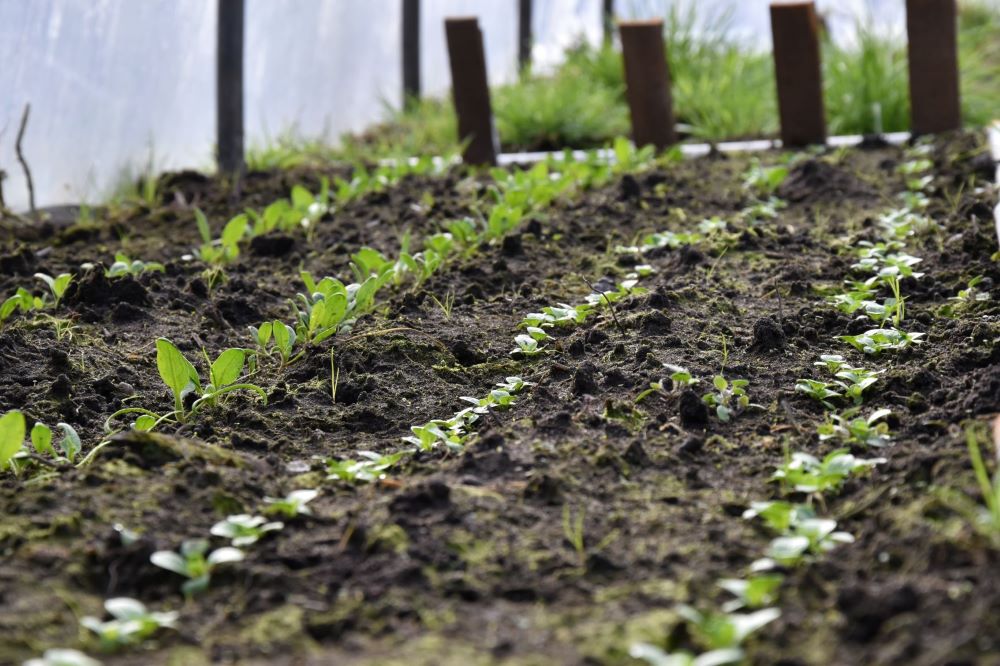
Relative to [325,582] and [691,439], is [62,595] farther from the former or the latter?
[691,439]

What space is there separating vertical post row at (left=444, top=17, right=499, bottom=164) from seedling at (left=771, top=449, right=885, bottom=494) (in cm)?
345

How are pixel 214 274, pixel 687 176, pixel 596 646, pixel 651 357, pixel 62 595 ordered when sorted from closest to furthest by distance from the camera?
pixel 596 646 < pixel 62 595 < pixel 651 357 < pixel 214 274 < pixel 687 176

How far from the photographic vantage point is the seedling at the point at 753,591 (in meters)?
1.33

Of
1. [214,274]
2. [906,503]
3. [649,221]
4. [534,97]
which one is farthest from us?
[534,97]

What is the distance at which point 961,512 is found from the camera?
1.46m

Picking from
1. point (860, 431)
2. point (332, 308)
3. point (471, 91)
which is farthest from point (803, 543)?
point (471, 91)

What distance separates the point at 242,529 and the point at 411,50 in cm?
540

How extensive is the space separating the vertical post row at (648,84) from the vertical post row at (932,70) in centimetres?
101

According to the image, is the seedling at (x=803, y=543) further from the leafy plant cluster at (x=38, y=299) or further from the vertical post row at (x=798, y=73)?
the vertical post row at (x=798, y=73)

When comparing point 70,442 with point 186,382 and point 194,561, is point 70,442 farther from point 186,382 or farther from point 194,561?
point 194,561

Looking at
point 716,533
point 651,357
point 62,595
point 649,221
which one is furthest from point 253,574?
point 649,221

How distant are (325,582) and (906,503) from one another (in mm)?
773

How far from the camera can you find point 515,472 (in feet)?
5.89

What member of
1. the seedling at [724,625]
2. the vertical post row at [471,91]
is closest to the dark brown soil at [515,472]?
the seedling at [724,625]
